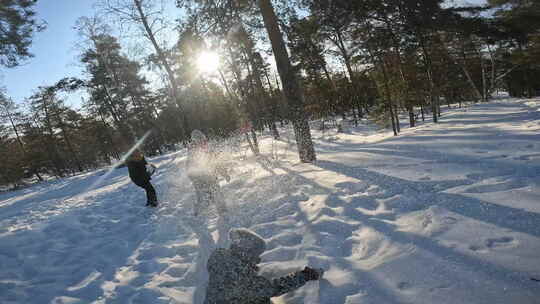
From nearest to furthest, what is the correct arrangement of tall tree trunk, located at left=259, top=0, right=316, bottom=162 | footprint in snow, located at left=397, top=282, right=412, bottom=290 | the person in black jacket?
footprint in snow, located at left=397, top=282, right=412, bottom=290 < the person in black jacket < tall tree trunk, located at left=259, top=0, right=316, bottom=162

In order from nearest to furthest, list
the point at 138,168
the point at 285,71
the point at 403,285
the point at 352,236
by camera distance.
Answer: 1. the point at 403,285
2. the point at 352,236
3. the point at 138,168
4. the point at 285,71

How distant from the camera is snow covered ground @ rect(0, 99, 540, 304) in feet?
6.85

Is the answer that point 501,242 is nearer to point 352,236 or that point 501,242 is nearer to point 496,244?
point 496,244

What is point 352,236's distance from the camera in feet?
10.3

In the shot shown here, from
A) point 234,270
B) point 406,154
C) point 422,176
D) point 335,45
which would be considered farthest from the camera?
point 335,45

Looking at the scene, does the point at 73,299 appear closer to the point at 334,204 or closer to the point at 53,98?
the point at 334,204

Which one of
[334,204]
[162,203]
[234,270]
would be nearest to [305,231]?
[334,204]

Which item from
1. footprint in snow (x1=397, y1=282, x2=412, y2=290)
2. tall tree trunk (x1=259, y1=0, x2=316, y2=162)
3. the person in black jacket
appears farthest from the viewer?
tall tree trunk (x1=259, y1=0, x2=316, y2=162)

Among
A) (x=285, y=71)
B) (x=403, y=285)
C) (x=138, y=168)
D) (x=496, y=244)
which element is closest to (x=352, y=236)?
(x=403, y=285)

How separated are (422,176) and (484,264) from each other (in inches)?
84.6

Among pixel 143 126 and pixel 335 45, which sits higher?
pixel 335 45

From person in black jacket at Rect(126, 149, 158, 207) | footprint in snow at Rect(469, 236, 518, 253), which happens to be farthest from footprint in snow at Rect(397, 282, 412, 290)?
person in black jacket at Rect(126, 149, 158, 207)

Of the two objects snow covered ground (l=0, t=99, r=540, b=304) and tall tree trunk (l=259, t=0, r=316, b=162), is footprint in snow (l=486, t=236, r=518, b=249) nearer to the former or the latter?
snow covered ground (l=0, t=99, r=540, b=304)

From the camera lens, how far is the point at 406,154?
5.38 m
